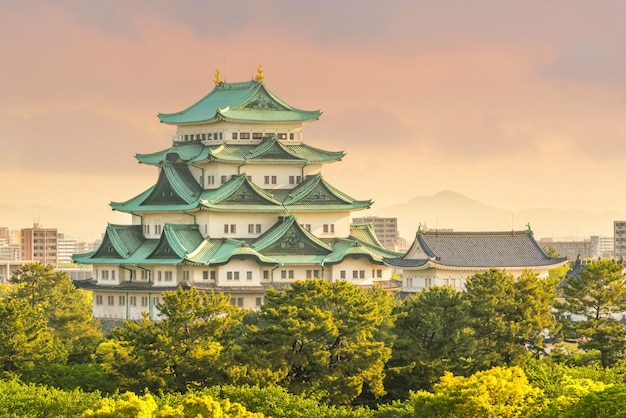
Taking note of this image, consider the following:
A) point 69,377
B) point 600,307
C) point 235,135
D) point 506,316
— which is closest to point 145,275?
point 235,135

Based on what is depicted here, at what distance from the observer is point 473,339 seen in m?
70.2

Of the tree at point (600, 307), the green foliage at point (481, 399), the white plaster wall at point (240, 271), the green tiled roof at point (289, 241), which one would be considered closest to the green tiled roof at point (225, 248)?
the green tiled roof at point (289, 241)

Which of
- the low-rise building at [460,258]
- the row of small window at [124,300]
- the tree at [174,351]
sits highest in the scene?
the low-rise building at [460,258]

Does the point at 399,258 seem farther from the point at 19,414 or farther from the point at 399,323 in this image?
the point at 19,414

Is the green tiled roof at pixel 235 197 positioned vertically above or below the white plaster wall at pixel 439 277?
above

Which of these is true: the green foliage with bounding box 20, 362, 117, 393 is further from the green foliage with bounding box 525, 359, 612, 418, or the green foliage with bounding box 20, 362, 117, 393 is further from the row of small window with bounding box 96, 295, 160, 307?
the row of small window with bounding box 96, 295, 160, 307

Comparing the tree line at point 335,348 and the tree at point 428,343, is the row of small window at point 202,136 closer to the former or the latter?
the tree line at point 335,348

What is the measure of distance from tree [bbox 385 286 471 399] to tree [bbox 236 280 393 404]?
1.12 metres

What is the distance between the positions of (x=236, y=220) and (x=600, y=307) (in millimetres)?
31600

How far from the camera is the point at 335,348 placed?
6956cm

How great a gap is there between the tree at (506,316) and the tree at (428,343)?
74cm

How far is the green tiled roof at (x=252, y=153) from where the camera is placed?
100562mm

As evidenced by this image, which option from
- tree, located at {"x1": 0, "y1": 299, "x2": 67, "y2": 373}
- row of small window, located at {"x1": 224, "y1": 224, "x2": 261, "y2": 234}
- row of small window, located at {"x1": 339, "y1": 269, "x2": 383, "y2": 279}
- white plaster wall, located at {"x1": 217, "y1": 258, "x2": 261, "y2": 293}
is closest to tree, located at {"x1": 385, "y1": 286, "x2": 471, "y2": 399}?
tree, located at {"x1": 0, "y1": 299, "x2": 67, "y2": 373}

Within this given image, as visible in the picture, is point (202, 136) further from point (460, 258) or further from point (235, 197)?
point (460, 258)
